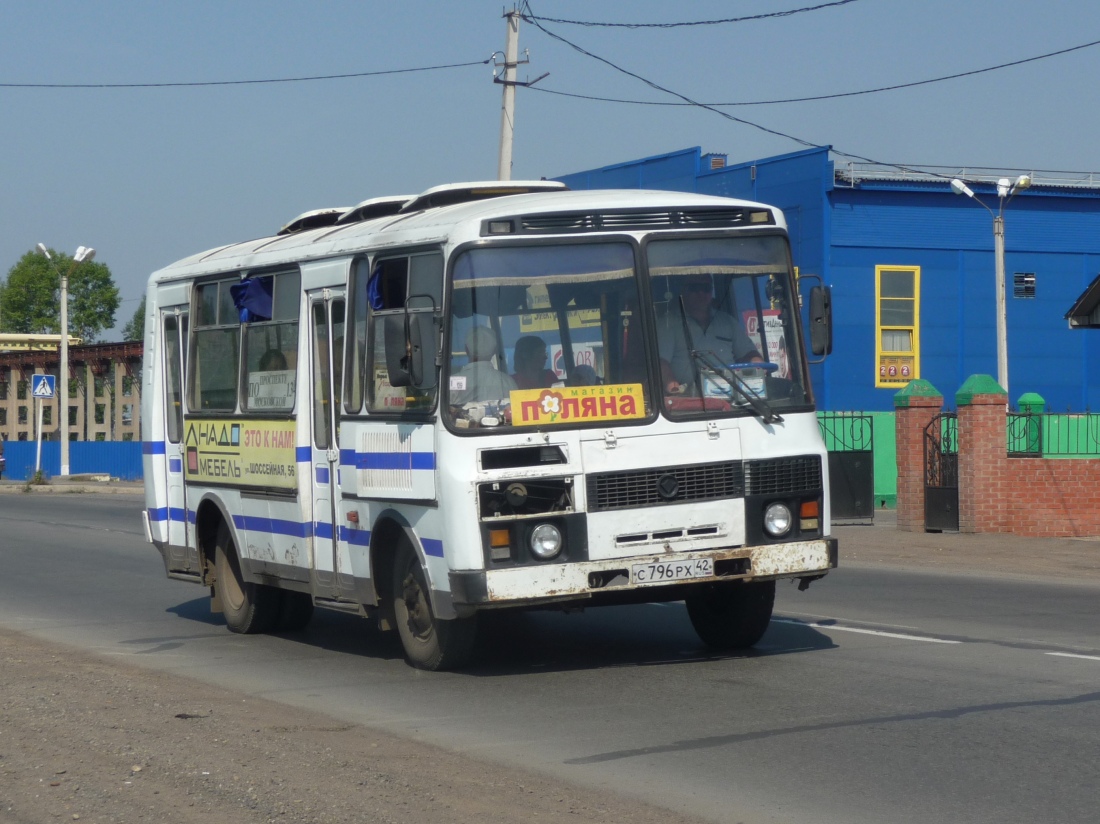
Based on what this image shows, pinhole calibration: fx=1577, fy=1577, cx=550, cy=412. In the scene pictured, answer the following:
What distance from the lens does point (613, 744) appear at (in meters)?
7.45

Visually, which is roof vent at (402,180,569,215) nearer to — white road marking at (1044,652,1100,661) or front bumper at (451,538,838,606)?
front bumper at (451,538,838,606)

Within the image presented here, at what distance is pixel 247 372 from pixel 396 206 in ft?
5.63

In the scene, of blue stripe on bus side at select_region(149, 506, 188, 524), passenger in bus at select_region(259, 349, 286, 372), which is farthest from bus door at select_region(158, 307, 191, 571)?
passenger in bus at select_region(259, 349, 286, 372)

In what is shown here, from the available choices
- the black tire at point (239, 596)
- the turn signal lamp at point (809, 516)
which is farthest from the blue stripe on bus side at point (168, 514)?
the turn signal lamp at point (809, 516)

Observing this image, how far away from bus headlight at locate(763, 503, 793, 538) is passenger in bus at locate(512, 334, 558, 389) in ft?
5.01

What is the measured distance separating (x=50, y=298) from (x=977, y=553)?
355ft

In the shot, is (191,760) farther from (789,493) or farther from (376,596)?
(789,493)

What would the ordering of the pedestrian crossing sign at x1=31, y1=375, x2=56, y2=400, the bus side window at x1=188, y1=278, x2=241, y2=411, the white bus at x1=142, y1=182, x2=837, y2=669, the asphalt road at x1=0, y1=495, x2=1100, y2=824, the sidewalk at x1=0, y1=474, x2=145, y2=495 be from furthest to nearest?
the pedestrian crossing sign at x1=31, y1=375, x2=56, y2=400 → the sidewalk at x1=0, y1=474, x2=145, y2=495 → the bus side window at x1=188, y1=278, x2=241, y2=411 → the white bus at x1=142, y1=182, x2=837, y2=669 → the asphalt road at x1=0, y1=495, x2=1100, y2=824

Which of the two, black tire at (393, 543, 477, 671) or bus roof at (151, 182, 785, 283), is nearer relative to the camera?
bus roof at (151, 182, 785, 283)

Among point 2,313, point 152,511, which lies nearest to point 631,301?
point 152,511

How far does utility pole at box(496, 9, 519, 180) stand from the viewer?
87.4 feet

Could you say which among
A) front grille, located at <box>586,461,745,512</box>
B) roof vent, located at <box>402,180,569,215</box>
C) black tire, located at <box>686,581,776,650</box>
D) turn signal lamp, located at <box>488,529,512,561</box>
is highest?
roof vent, located at <box>402,180,569,215</box>

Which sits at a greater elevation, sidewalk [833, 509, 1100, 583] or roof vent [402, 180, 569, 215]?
roof vent [402, 180, 569, 215]

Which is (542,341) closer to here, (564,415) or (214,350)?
(564,415)
